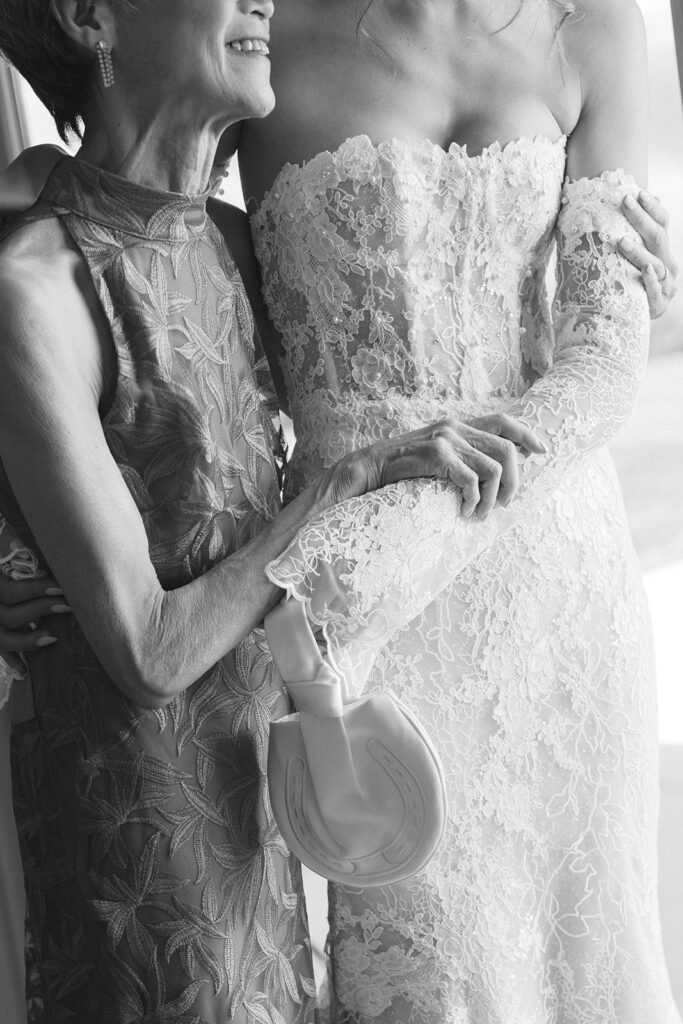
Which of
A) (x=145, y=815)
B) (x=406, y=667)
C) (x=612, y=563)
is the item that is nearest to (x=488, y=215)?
(x=612, y=563)

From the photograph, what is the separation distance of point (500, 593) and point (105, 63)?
787 mm

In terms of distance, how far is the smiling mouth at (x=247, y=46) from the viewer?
1385 mm

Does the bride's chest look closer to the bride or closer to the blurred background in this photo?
the bride

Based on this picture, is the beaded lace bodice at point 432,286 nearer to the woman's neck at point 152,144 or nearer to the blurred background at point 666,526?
the woman's neck at point 152,144

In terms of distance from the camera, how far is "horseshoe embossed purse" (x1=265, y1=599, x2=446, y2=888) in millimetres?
1232

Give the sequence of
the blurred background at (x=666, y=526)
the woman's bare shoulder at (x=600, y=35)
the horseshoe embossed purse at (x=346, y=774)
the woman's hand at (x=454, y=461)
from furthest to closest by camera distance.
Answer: the blurred background at (x=666, y=526)
the woman's bare shoulder at (x=600, y=35)
the woman's hand at (x=454, y=461)
the horseshoe embossed purse at (x=346, y=774)

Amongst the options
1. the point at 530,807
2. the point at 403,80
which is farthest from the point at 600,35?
the point at 530,807

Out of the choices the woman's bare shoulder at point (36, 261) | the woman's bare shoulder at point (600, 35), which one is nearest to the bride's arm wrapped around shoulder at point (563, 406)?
the woman's bare shoulder at point (600, 35)

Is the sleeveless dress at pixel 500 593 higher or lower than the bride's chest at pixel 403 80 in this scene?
lower

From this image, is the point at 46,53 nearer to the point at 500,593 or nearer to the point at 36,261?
the point at 36,261

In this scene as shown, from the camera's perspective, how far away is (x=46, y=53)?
Result: 140cm

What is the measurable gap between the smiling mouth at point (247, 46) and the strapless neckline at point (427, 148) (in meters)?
0.17

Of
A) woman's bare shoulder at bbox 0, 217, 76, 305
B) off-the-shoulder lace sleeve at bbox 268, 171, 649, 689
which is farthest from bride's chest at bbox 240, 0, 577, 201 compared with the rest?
woman's bare shoulder at bbox 0, 217, 76, 305

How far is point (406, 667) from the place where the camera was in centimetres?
150
